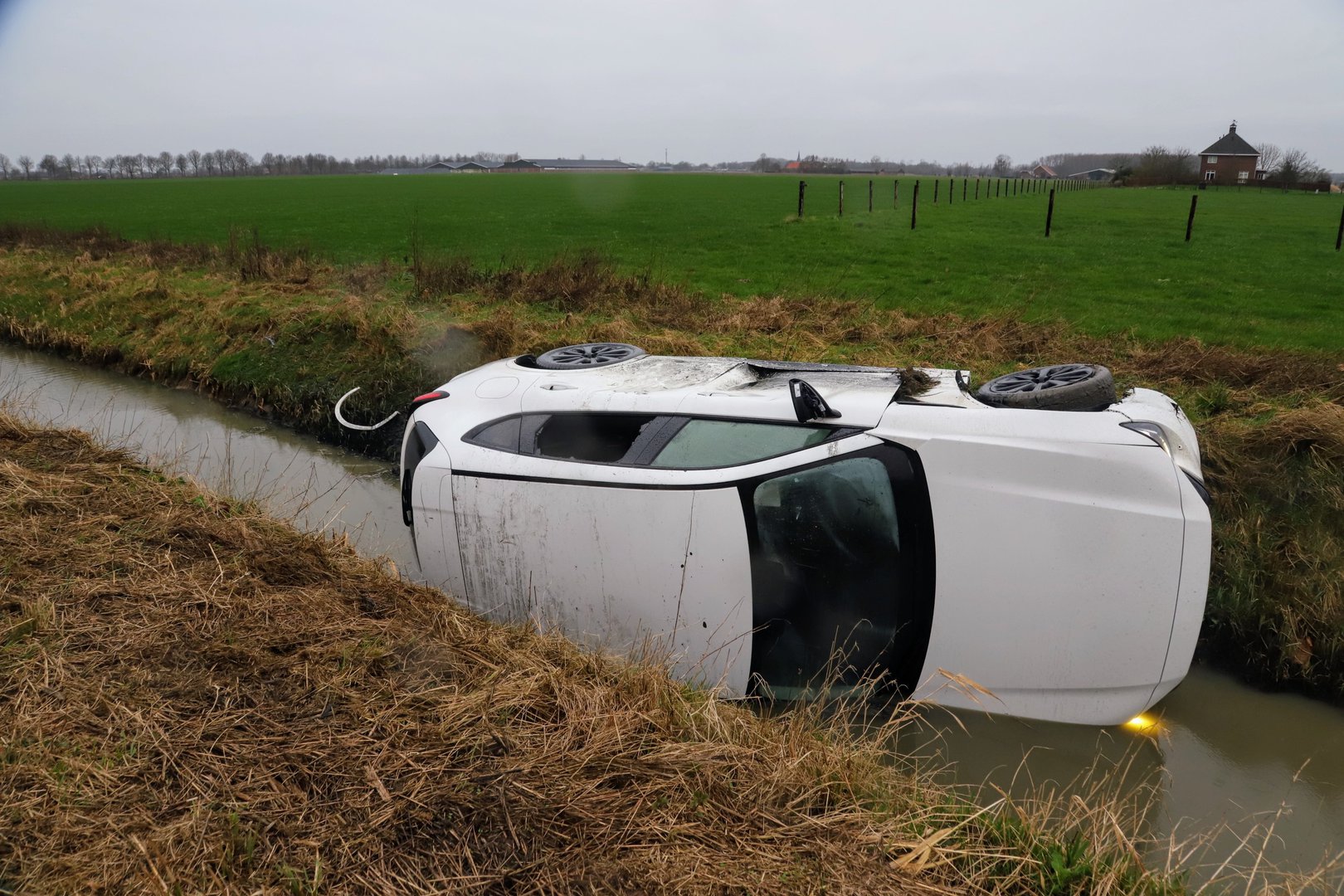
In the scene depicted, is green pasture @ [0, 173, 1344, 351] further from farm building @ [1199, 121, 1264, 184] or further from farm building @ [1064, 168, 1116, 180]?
farm building @ [1064, 168, 1116, 180]

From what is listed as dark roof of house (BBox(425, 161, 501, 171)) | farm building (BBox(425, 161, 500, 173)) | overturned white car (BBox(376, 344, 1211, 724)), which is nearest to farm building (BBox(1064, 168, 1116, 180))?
farm building (BBox(425, 161, 500, 173))

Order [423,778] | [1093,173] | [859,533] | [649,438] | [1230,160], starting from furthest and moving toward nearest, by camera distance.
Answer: [1093,173] → [1230,160] → [649,438] → [859,533] → [423,778]

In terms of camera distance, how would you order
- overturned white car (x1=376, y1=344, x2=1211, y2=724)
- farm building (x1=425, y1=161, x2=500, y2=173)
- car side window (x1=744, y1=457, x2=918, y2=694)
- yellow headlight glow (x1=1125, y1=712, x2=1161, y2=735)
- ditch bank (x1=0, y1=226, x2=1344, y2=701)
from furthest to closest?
1. farm building (x1=425, y1=161, x2=500, y2=173)
2. ditch bank (x1=0, y1=226, x2=1344, y2=701)
3. yellow headlight glow (x1=1125, y1=712, x2=1161, y2=735)
4. car side window (x1=744, y1=457, x2=918, y2=694)
5. overturned white car (x1=376, y1=344, x2=1211, y2=724)

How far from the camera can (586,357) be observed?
5262mm

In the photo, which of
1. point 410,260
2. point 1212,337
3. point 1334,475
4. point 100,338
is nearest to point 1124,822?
point 1334,475

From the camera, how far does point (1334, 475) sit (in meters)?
5.78

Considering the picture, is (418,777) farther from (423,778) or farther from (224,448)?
(224,448)

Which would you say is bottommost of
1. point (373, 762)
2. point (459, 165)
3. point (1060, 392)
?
point (373, 762)

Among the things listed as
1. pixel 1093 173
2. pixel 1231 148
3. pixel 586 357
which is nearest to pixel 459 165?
pixel 1093 173

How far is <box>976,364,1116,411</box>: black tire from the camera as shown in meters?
3.85

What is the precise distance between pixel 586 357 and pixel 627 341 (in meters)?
5.48

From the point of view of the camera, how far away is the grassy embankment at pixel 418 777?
2332 millimetres

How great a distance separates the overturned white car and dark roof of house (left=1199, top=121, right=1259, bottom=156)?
301ft

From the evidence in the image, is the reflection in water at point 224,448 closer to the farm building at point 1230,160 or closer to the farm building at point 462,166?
the farm building at point 1230,160
